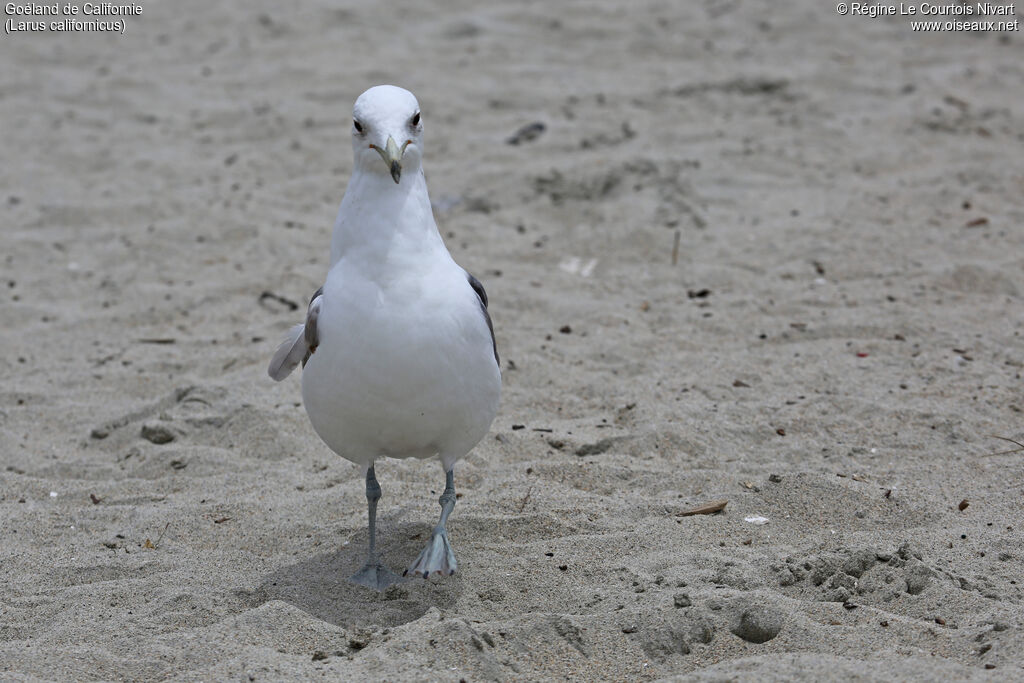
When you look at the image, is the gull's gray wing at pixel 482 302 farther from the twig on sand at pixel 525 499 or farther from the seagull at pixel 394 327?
the twig on sand at pixel 525 499

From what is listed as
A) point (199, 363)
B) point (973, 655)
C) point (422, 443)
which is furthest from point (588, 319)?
point (973, 655)

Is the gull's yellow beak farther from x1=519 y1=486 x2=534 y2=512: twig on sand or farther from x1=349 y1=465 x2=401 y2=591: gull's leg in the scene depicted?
x1=519 y1=486 x2=534 y2=512: twig on sand

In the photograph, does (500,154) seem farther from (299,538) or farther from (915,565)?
(915,565)

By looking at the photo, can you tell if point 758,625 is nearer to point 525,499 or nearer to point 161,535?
point 525,499

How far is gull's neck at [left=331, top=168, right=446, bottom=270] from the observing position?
11.3ft

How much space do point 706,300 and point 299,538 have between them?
2.74 metres

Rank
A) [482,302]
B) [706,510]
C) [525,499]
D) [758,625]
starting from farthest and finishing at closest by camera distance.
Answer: [525,499]
[706,510]
[482,302]
[758,625]

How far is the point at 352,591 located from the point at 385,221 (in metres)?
1.19

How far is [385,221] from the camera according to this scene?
346 centimetres

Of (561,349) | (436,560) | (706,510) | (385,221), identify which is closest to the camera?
(385,221)

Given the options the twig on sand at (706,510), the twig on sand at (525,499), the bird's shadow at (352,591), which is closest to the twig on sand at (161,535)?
the bird's shadow at (352,591)

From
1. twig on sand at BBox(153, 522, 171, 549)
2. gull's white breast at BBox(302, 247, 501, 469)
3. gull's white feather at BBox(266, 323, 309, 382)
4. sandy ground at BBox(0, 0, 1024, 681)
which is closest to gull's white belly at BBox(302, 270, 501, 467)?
gull's white breast at BBox(302, 247, 501, 469)

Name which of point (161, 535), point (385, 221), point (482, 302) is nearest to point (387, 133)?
point (385, 221)

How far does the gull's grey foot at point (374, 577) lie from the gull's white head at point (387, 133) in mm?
1281
